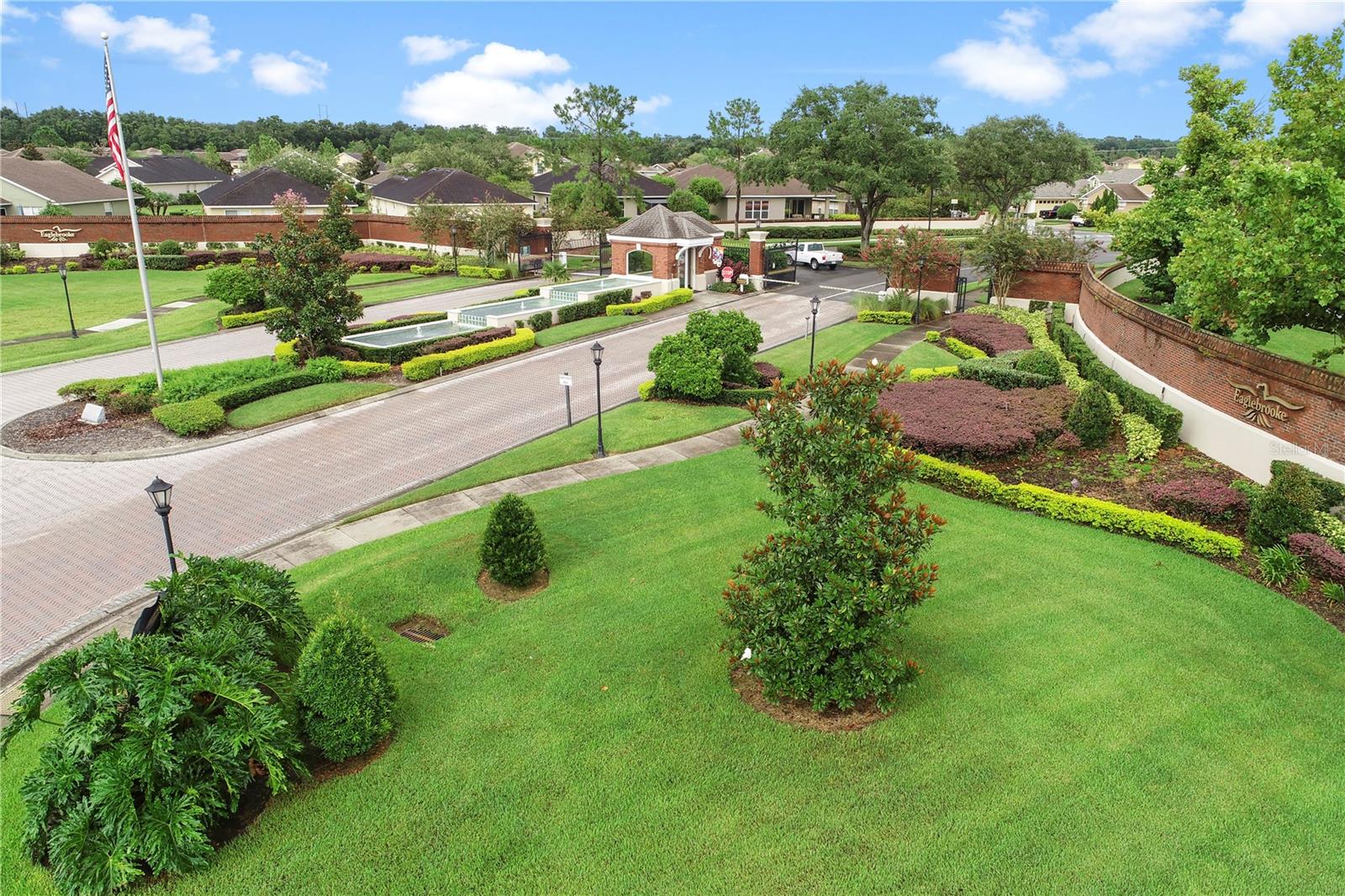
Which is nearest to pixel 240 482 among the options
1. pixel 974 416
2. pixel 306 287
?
pixel 306 287

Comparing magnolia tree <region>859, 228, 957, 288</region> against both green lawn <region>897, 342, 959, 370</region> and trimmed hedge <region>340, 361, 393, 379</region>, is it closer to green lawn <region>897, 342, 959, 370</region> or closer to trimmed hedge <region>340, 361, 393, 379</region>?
green lawn <region>897, 342, 959, 370</region>

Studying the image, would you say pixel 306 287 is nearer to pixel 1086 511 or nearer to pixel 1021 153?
pixel 1086 511

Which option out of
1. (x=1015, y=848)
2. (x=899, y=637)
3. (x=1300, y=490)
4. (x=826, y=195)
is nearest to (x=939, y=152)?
(x=826, y=195)

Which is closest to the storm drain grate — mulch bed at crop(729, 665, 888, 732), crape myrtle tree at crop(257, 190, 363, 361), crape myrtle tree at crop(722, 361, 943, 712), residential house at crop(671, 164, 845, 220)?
mulch bed at crop(729, 665, 888, 732)

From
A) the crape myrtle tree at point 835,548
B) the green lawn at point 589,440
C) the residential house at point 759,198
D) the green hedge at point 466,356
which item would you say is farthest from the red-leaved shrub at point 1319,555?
the residential house at point 759,198

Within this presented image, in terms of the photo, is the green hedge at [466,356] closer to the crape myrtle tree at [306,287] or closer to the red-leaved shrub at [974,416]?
the crape myrtle tree at [306,287]
